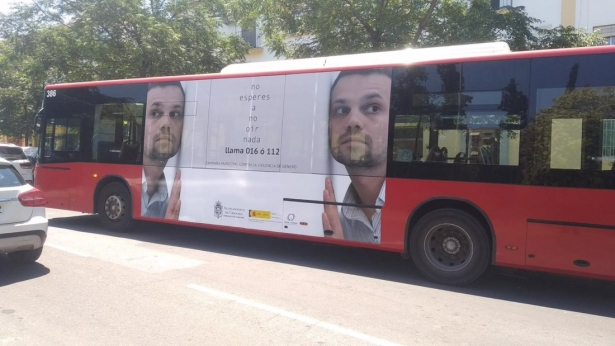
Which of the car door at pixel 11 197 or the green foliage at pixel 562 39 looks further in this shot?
the green foliage at pixel 562 39

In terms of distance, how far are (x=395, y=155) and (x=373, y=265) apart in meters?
1.99

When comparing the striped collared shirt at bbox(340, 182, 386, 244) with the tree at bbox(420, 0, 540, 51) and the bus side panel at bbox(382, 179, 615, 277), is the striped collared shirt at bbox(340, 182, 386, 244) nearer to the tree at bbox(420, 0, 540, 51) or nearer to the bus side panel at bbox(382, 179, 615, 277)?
the bus side panel at bbox(382, 179, 615, 277)

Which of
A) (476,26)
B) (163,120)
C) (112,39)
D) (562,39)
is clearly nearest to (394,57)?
(163,120)

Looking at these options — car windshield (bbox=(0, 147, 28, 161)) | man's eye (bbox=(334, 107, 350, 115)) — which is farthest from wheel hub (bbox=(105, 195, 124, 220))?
car windshield (bbox=(0, 147, 28, 161))

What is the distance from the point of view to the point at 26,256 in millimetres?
7406

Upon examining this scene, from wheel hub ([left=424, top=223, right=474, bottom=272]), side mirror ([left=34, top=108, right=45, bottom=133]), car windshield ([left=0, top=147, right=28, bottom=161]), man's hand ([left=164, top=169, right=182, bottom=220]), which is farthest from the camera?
car windshield ([left=0, top=147, right=28, bottom=161])

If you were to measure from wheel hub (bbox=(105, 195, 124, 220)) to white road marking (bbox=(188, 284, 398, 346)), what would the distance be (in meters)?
4.47

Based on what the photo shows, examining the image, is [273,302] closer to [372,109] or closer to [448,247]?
[448,247]

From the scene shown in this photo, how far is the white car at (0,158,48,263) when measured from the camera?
6.56 metres

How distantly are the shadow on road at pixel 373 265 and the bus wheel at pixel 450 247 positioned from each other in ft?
0.69

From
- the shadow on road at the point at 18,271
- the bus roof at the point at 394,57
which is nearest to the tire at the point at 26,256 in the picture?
the shadow on road at the point at 18,271

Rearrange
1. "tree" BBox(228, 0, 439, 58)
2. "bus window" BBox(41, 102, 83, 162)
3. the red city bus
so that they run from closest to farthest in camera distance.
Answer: the red city bus
"bus window" BBox(41, 102, 83, 162)
"tree" BBox(228, 0, 439, 58)

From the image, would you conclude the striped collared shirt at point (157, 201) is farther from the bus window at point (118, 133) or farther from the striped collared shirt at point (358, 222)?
the striped collared shirt at point (358, 222)

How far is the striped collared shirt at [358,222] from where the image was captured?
24.6 feet
